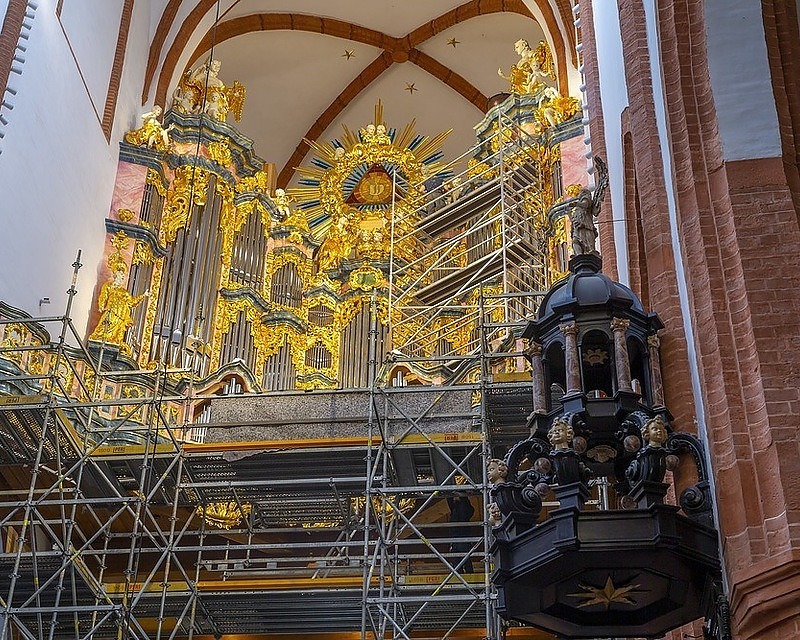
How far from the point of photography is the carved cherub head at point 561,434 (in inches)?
248

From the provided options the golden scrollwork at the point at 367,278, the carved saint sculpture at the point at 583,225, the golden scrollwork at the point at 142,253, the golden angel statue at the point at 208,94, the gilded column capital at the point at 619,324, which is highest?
the golden angel statue at the point at 208,94

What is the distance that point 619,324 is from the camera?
22.4 ft

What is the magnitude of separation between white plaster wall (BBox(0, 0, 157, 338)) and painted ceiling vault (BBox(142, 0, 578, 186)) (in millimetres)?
4527

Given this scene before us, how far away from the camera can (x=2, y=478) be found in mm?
12812

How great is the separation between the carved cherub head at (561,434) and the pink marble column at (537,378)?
393 mm

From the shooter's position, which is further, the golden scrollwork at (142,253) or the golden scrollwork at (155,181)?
the golden scrollwork at (155,181)

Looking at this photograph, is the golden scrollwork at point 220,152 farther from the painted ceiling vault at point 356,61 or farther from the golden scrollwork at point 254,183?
the painted ceiling vault at point 356,61

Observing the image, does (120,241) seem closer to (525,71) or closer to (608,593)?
(525,71)

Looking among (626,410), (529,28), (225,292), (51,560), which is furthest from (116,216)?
(626,410)

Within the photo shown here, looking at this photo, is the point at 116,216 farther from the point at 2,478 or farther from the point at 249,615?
the point at 249,615

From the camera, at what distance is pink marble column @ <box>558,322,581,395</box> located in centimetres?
671

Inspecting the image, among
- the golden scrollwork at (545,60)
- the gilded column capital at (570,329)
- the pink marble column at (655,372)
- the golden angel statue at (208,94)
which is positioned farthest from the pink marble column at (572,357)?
the golden angel statue at (208,94)

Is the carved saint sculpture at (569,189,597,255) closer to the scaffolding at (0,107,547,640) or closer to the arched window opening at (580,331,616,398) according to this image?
the arched window opening at (580,331,616,398)

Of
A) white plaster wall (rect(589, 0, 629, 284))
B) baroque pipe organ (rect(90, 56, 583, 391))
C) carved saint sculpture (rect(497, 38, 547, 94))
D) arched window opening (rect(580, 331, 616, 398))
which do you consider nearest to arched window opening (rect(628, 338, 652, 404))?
arched window opening (rect(580, 331, 616, 398))
